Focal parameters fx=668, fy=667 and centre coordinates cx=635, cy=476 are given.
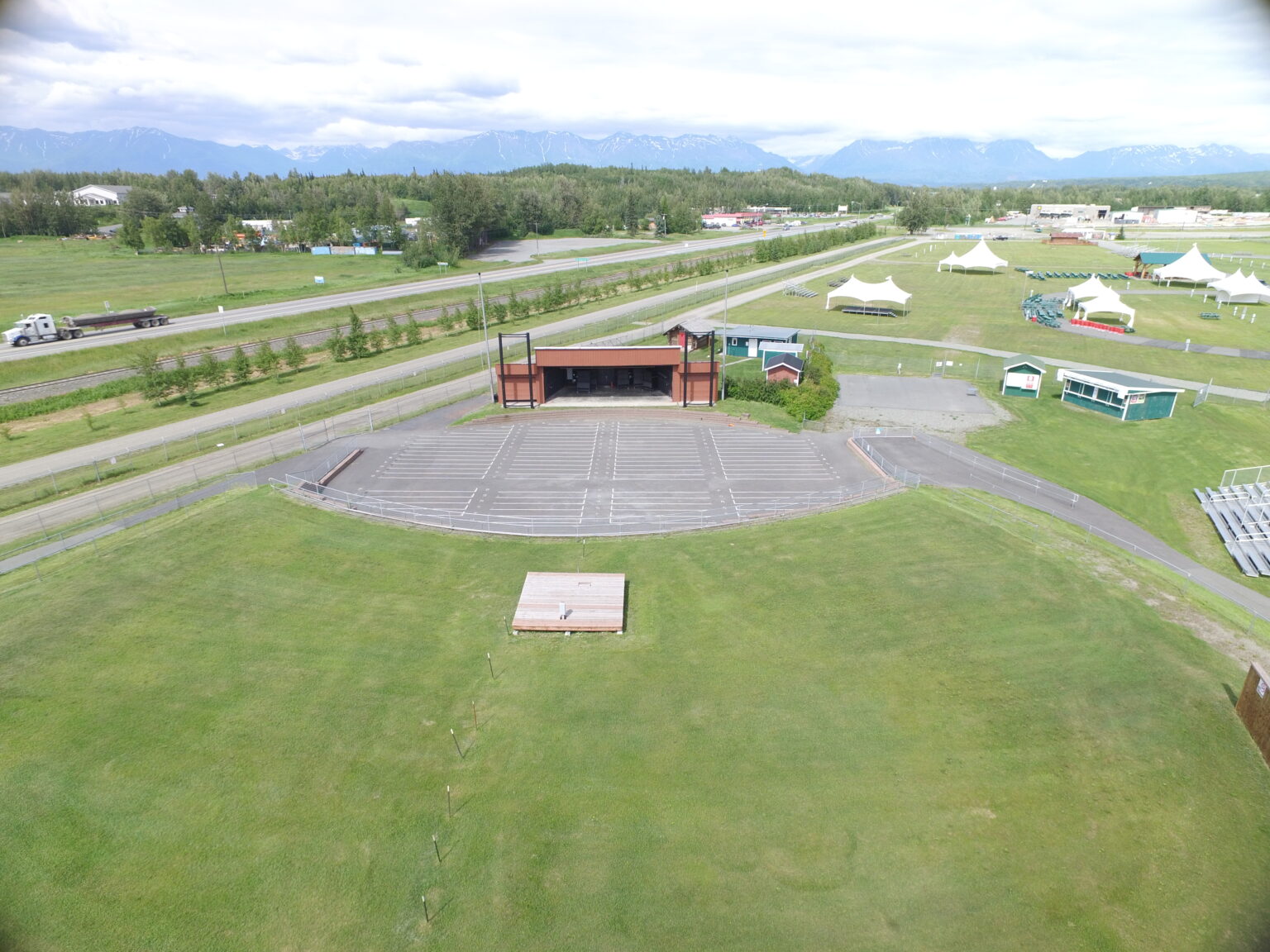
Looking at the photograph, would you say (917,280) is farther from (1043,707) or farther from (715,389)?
(1043,707)

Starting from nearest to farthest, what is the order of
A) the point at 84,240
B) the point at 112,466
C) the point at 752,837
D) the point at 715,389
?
the point at 752,837 < the point at 112,466 < the point at 715,389 < the point at 84,240

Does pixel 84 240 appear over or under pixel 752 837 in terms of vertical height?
over

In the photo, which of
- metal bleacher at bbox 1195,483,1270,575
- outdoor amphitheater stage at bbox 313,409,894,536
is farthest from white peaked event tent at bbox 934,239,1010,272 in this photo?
outdoor amphitheater stage at bbox 313,409,894,536

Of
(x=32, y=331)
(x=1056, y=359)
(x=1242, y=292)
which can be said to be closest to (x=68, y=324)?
(x=32, y=331)

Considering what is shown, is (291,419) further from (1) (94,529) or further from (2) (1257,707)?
(2) (1257,707)

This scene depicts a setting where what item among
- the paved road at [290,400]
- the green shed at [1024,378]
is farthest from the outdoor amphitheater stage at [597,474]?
the green shed at [1024,378]

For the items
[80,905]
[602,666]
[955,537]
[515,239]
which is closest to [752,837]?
[602,666]
